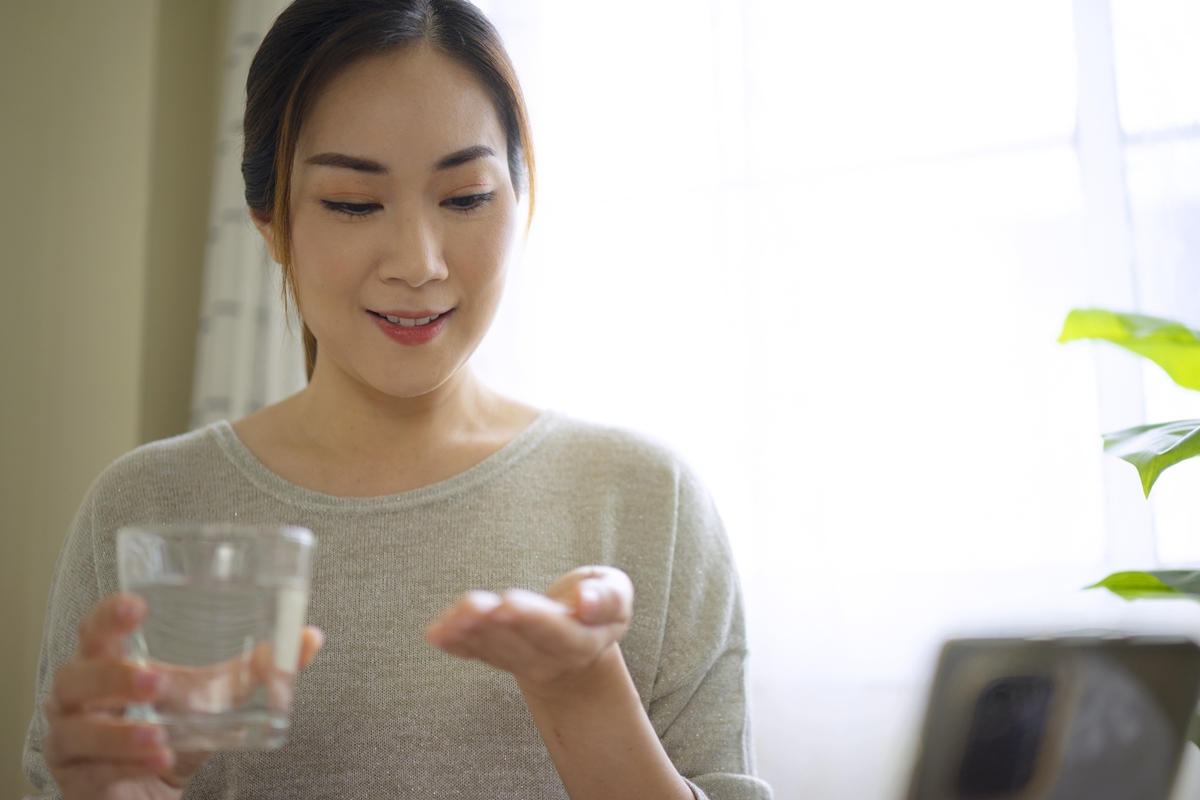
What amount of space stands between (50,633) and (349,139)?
2.29 feet

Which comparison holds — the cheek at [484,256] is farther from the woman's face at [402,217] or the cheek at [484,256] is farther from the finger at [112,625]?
the finger at [112,625]

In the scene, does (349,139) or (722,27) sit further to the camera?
(722,27)

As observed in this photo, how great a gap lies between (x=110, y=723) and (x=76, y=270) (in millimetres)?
1775

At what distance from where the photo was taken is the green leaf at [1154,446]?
33.8 inches

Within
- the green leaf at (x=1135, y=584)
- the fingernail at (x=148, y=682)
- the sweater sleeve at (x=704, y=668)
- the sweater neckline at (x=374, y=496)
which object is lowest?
the sweater sleeve at (x=704, y=668)

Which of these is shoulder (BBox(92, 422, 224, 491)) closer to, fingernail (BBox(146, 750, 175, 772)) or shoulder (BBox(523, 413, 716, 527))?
shoulder (BBox(523, 413, 716, 527))

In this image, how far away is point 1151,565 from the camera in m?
1.60

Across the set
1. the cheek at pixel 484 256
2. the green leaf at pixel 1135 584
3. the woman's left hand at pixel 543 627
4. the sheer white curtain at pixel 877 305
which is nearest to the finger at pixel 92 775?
the woman's left hand at pixel 543 627

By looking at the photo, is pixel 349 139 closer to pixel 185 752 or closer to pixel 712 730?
pixel 185 752

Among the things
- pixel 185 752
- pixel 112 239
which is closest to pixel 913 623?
pixel 185 752

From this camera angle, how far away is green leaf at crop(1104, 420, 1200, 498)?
858 mm

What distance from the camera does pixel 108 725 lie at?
65cm

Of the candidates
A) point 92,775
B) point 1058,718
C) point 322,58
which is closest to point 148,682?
point 92,775

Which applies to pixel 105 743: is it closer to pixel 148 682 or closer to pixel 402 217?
pixel 148 682
